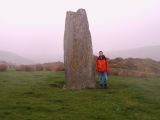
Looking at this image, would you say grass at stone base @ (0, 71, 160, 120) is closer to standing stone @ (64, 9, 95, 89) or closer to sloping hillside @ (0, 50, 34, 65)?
standing stone @ (64, 9, 95, 89)

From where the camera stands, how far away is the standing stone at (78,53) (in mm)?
14992

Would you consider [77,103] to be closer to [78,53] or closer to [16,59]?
[78,53]

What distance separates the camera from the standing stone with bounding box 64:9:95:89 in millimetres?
14992

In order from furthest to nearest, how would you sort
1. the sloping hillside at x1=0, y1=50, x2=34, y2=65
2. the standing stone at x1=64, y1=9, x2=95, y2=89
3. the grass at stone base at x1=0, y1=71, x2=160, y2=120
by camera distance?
the sloping hillside at x1=0, y1=50, x2=34, y2=65 < the standing stone at x1=64, y1=9, x2=95, y2=89 < the grass at stone base at x1=0, y1=71, x2=160, y2=120

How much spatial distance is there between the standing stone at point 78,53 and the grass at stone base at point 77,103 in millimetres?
835

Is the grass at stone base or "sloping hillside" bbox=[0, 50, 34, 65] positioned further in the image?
"sloping hillside" bbox=[0, 50, 34, 65]

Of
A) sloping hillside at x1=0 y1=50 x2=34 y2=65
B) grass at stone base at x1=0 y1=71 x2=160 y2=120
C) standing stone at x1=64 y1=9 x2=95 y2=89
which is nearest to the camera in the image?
grass at stone base at x1=0 y1=71 x2=160 y2=120

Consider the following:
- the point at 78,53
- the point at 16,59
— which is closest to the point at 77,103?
the point at 78,53

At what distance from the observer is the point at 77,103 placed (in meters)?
11.5

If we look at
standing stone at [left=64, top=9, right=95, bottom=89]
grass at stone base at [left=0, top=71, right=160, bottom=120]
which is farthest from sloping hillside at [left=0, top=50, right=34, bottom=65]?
grass at stone base at [left=0, top=71, right=160, bottom=120]

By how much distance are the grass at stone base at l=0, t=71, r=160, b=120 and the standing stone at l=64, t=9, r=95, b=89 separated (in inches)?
32.9

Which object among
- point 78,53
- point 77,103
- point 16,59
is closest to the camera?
point 77,103

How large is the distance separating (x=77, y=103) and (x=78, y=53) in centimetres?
403

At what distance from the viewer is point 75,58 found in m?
15.0
